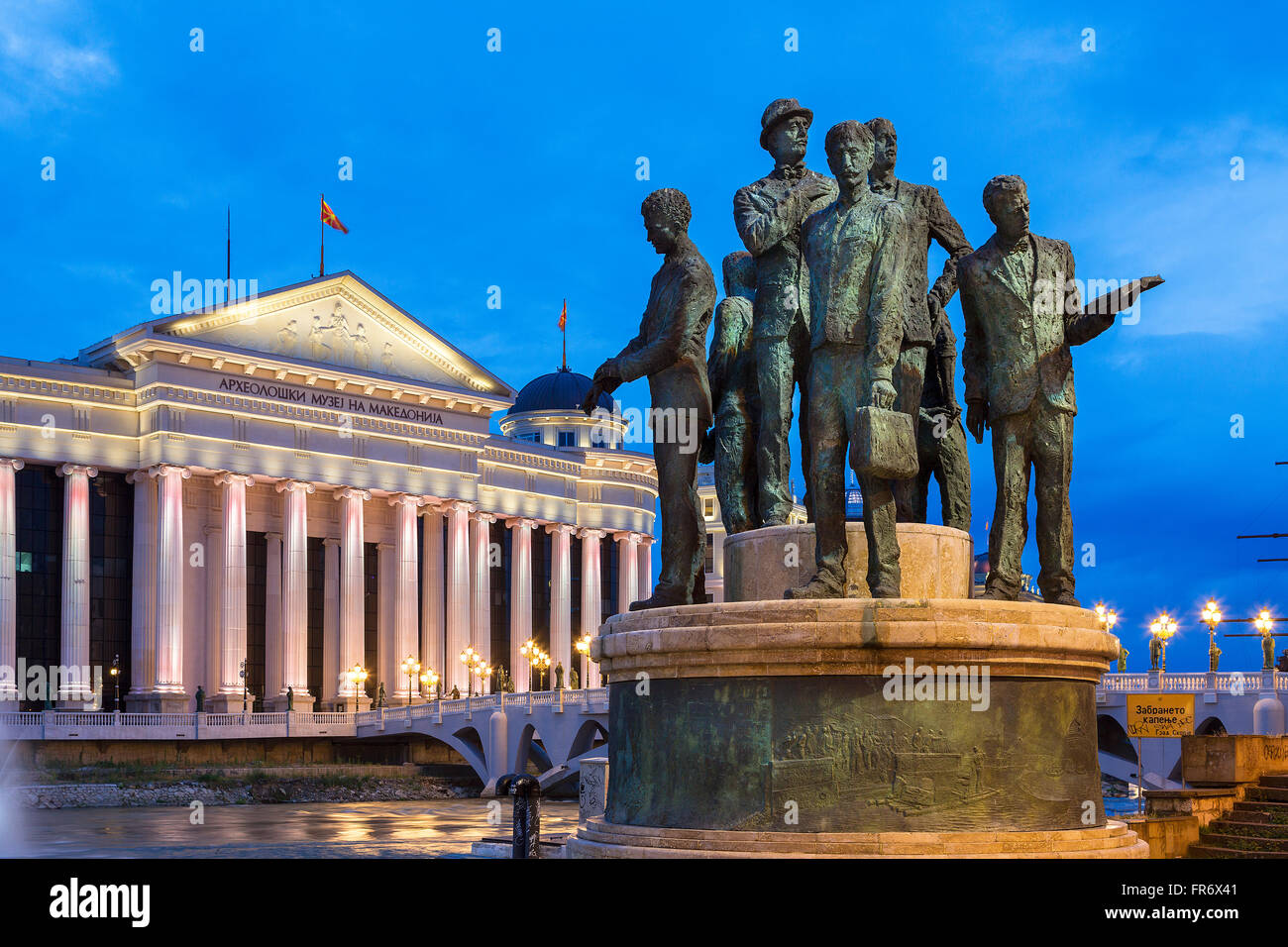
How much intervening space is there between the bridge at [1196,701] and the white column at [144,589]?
4093 cm

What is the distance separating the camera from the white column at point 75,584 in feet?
217

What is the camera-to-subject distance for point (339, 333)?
2990 inches

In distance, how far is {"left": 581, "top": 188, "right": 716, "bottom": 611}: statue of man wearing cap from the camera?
37.2 ft

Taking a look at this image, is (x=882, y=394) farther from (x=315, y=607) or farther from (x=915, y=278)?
(x=315, y=607)

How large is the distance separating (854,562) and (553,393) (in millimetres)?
94846

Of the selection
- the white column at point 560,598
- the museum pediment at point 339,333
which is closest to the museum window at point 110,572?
the museum pediment at point 339,333

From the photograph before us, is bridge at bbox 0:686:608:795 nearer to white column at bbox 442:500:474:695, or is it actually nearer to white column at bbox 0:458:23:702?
white column at bbox 0:458:23:702

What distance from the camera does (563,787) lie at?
186 ft

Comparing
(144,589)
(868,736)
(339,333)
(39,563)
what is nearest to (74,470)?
(39,563)

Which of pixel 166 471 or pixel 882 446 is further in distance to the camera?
pixel 166 471

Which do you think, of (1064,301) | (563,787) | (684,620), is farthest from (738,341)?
(563,787)

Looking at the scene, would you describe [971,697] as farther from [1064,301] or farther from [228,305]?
[228,305]

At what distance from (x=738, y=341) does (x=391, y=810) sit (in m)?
39.1
